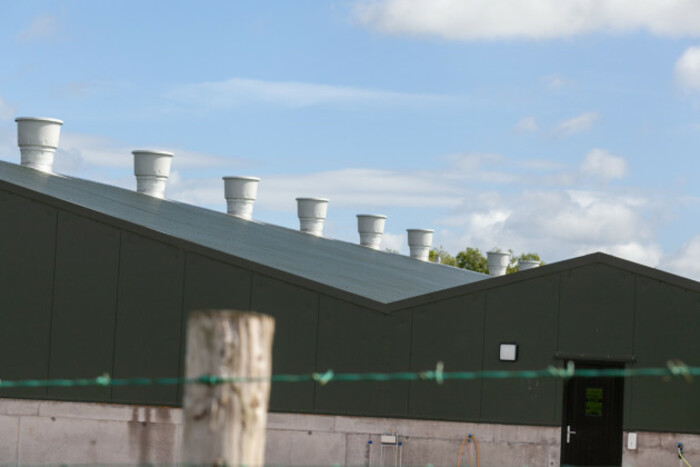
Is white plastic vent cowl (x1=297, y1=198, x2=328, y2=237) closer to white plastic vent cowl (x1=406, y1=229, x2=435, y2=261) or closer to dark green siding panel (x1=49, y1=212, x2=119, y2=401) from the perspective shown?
white plastic vent cowl (x1=406, y1=229, x2=435, y2=261)

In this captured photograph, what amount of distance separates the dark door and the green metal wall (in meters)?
0.21

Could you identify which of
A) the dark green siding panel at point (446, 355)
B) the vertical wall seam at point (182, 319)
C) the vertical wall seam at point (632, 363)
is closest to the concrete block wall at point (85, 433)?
the vertical wall seam at point (182, 319)

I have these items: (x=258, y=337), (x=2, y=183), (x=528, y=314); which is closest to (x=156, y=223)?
(x=2, y=183)

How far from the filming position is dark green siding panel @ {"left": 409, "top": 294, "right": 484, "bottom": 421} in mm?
17625

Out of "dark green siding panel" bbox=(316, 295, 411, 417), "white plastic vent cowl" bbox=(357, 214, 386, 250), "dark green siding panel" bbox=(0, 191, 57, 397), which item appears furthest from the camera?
"white plastic vent cowl" bbox=(357, 214, 386, 250)

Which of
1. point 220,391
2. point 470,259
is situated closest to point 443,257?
point 470,259

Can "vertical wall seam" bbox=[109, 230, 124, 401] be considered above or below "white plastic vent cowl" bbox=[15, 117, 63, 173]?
below

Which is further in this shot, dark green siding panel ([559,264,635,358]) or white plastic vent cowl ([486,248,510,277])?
white plastic vent cowl ([486,248,510,277])

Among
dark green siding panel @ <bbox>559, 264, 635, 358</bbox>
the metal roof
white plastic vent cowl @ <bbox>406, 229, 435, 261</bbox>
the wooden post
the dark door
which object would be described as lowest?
the dark door

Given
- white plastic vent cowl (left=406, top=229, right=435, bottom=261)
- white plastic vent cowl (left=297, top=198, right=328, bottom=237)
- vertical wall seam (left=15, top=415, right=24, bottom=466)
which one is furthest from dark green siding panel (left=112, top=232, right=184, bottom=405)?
white plastic vent cowl (left=406, top=229, right=435, bottom=261)

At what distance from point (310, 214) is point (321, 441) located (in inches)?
899

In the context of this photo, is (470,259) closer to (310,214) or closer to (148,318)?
(310,214)

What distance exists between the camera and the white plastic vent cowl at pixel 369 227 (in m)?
43.3

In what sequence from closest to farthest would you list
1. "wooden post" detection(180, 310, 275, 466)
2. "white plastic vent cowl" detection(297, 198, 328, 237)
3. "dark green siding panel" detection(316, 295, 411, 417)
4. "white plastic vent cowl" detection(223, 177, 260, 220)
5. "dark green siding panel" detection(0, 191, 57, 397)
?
"wooden post" detection(180, 310, 275, 466)
"dark green siding panel" detection(316, 295, 411, 417)
"dark green siding panel" detection(0, 191, 57, 397)
"white plastic vent cowl" detection(223, 177, 260, 220)
"white plastic vent cowl" detection(297, 198, 328, 237)
